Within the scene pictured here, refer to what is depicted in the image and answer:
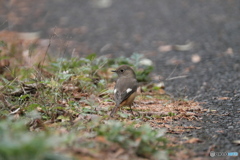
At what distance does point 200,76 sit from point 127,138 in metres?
4.17

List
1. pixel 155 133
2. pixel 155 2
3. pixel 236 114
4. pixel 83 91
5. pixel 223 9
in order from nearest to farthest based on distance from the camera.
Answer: pixel 155 133 < pixel 236 114 < pixel 83 91 < pixel 223 9 < pixel 155 2

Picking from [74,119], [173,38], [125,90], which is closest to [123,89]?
[125,90]

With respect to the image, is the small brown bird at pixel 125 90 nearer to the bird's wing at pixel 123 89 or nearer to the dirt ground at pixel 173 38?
the bird's wing at pixel 123 89

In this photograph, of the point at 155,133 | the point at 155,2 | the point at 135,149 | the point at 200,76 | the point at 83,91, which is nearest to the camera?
the point at 135,149

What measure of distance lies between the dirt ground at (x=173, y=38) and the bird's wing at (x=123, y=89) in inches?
22.7

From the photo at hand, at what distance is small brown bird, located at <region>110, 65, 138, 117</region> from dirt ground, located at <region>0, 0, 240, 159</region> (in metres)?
0.57

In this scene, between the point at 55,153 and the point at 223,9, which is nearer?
the point at 55,153

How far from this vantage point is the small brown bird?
4.77 metres

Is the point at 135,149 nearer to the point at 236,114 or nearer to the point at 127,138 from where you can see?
the point at 127,138

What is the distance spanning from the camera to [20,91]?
4.86 meters

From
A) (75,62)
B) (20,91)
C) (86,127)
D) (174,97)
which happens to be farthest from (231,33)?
(86,127)

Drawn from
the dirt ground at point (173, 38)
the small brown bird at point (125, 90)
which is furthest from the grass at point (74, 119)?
the dirt ground at point (173, 38)

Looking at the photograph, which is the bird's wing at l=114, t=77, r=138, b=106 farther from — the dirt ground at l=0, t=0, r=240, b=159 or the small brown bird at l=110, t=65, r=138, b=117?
A: the dirt ground at l=0, t=0, r=240, b=159

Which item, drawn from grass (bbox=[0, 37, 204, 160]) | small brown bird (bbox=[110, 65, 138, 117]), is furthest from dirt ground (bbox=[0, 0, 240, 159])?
small brown bird (bbox=[110, 65, 138, 117])
